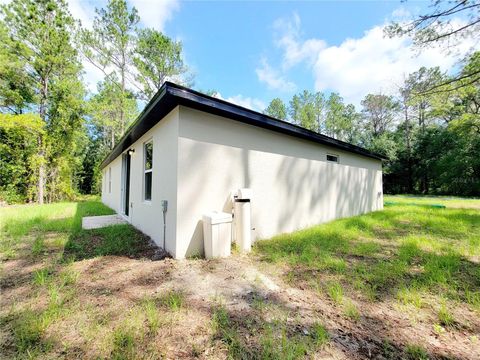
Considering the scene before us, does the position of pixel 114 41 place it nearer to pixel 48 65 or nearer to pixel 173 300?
pixel 48 65

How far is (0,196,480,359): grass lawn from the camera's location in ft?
5.56

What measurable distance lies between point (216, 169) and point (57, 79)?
15880 millimetres

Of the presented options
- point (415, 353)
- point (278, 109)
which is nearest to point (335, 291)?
point (415, 353)

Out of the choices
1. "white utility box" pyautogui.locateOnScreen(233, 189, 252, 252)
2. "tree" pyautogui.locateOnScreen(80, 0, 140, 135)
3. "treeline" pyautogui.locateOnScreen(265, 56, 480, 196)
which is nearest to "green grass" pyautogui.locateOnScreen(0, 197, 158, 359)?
"white utility box" pyautogui.locateOnScreen(233, 189, 252, 252)

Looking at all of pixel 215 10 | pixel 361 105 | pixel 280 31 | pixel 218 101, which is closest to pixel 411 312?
pixel 218 101

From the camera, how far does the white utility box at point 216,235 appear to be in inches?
136

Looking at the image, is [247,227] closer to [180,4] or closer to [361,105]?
[180,4]

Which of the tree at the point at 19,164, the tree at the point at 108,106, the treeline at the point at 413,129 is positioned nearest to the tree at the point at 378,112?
the treeline at the point at 413,129

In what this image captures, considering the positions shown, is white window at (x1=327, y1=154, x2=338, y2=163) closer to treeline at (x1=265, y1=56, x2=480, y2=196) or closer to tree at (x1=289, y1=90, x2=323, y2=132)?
treeline at (x1=265, y1=56, x2=480, y2=196)

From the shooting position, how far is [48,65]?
41.4 ft

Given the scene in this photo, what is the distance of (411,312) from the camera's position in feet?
7.18

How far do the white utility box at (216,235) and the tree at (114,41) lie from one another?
15.8 m

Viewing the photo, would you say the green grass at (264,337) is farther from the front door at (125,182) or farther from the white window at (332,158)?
the front door at (125,182)

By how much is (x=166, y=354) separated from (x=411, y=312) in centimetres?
245
